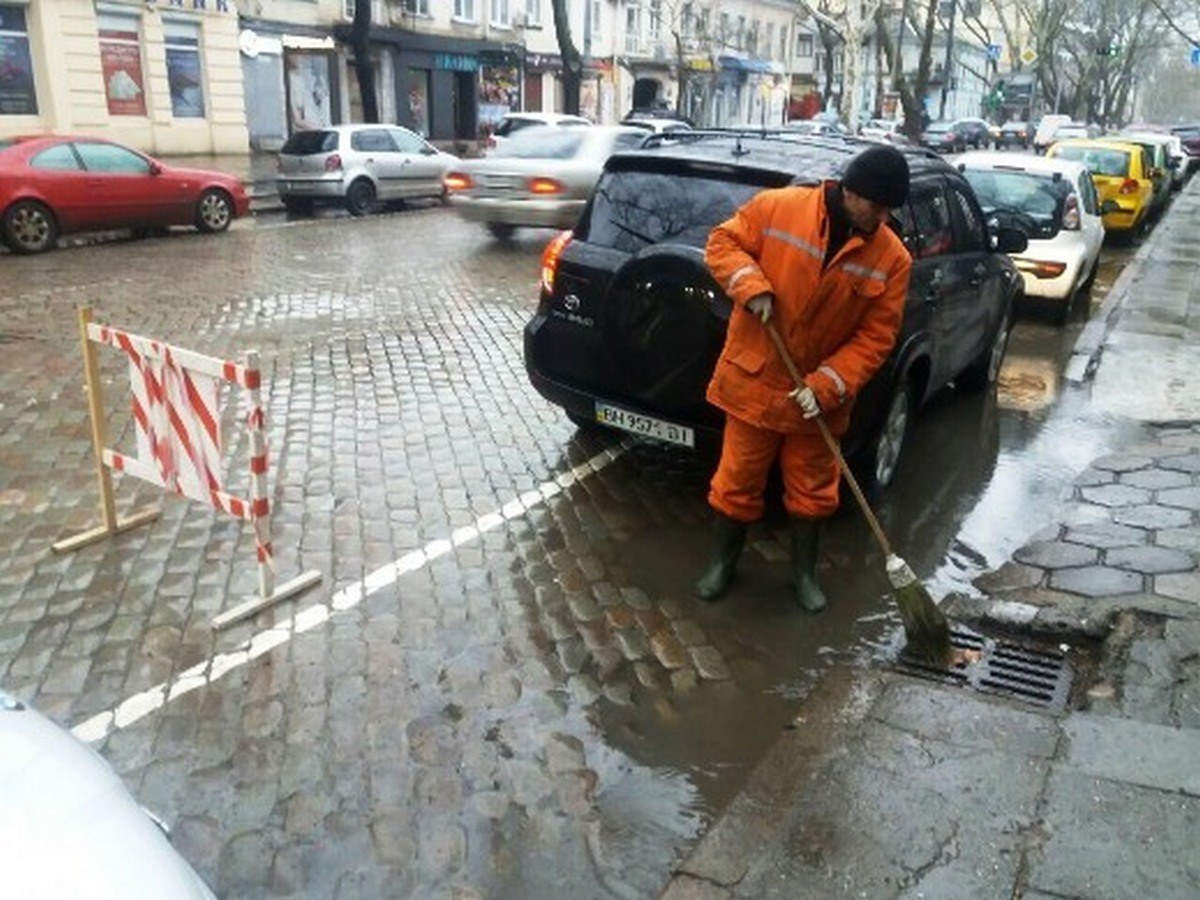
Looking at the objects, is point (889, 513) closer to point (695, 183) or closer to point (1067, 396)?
point (695, 183)

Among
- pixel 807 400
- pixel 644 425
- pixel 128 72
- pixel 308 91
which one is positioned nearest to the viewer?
pixel 807 400

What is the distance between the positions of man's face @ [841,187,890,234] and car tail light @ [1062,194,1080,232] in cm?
843

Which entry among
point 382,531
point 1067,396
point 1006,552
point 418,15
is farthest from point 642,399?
point 418,15

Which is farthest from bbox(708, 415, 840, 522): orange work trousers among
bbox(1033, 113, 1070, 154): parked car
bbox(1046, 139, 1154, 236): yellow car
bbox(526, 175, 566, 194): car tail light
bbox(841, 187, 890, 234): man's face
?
bbox(1033, 113, 1070, 154): parked car

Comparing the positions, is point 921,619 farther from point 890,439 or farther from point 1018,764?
point 890,439

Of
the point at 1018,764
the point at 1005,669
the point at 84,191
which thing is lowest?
the point at 1005,669

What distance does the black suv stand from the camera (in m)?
5.13

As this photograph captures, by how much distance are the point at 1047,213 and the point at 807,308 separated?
28.2ft

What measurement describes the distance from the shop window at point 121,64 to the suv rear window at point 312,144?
8.24m

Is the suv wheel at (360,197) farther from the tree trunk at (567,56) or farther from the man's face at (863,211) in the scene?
the man's face at (863,211)

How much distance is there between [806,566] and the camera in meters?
4.83

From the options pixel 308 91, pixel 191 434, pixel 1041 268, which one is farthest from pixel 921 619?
pixel 308 91

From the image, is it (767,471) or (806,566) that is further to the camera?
(806,566)

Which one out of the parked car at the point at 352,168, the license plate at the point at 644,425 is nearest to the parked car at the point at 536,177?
the parked car at the point at 352,168
